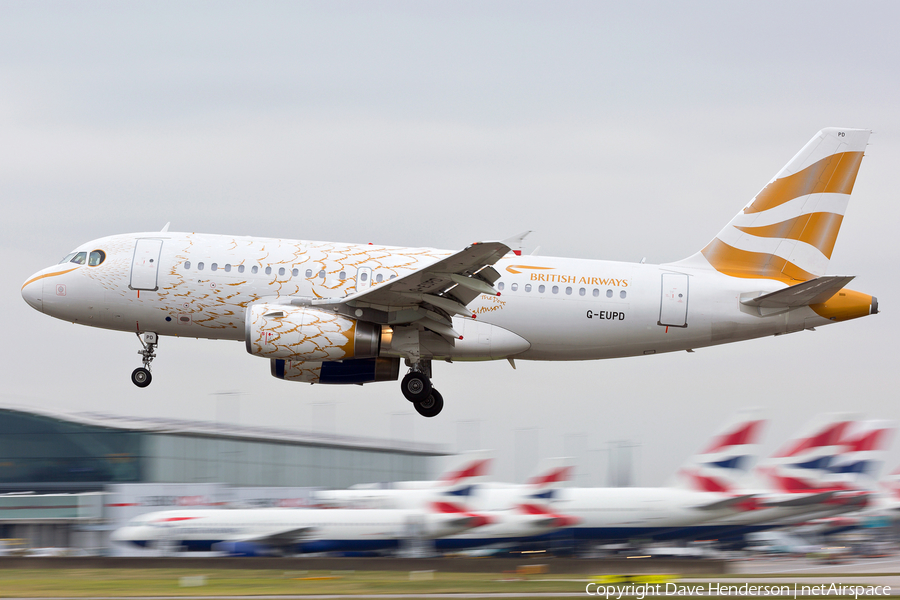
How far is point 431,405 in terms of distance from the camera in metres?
31.6

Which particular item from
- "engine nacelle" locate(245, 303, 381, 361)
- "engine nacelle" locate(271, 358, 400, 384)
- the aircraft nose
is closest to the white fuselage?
"engine nacelle" locate(271, 358, 400, 384)

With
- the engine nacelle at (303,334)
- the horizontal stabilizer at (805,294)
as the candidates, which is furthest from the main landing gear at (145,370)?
the horizontal stabilizer at (805,294)

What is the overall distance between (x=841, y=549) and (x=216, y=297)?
93.8 feet

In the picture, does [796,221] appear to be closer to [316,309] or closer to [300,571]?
[316,309]

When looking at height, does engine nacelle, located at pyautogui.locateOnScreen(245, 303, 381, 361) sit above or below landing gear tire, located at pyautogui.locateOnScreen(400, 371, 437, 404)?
above

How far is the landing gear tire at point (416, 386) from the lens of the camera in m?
31.0

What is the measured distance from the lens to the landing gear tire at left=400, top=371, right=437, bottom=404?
1220 inches

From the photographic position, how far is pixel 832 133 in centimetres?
3338

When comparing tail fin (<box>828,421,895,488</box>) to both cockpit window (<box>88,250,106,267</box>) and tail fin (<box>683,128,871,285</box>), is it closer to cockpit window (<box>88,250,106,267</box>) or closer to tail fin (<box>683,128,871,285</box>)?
tail fin (<box>683,128,871,285</box>)

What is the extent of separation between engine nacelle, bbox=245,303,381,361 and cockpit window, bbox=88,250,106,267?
5.81 meters

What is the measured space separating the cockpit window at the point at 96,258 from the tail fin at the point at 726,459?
23593mm

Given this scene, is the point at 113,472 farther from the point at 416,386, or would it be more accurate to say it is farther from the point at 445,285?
the point at 445,285

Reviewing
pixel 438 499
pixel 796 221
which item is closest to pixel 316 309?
pixel 438 499

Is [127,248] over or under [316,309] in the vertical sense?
over
